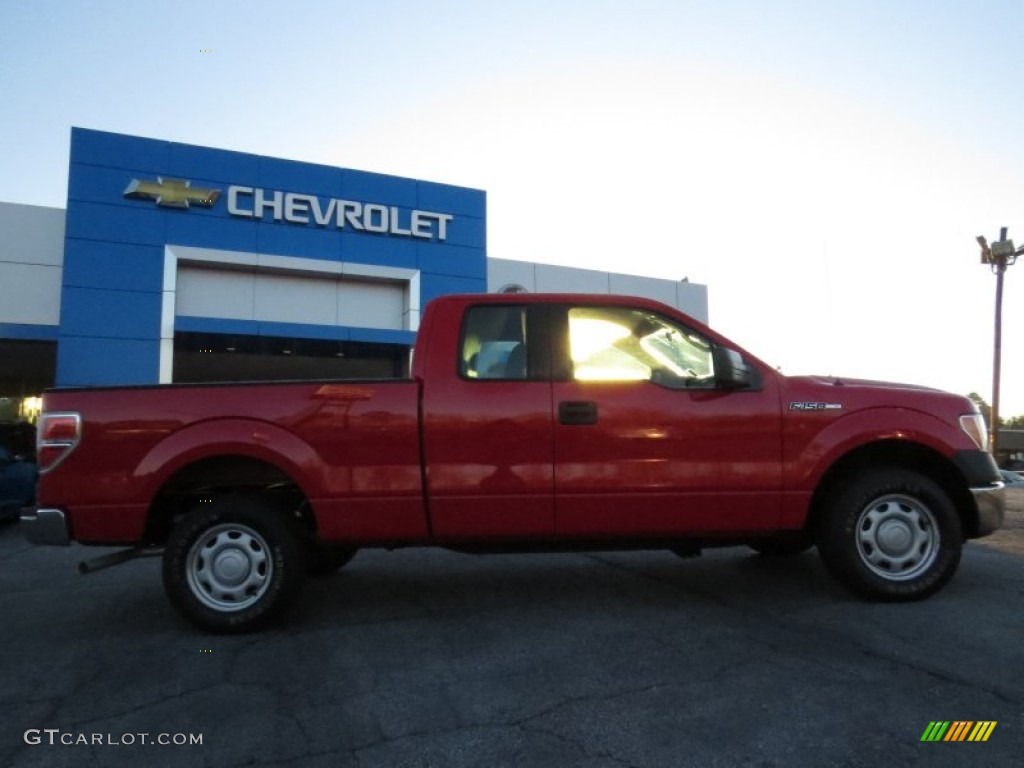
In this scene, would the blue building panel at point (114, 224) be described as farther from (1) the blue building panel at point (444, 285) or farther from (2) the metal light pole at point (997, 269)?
(2) the metal light pole at point (997, 269)

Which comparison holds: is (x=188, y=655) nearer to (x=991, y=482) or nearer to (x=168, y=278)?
(x=991, y=482)

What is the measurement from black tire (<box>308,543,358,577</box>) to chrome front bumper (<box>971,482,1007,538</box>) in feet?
13.2

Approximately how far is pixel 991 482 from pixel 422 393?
11.7ft

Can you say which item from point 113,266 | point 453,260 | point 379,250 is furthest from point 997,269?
point 113,266

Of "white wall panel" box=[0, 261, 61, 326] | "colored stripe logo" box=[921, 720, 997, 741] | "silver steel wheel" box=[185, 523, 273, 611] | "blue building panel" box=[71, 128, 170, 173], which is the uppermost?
"blue building panel" box=[71, 128, 170, 173]

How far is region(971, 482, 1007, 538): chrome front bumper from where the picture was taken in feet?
13.6

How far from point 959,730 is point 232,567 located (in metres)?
3.52

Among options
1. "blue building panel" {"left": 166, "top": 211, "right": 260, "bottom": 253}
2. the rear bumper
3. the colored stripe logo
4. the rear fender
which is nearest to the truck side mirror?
the colored stripe logo

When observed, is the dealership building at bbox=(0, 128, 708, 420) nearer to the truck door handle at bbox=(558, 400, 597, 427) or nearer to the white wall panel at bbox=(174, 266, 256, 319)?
the white wall panel at bbox=(174, 266, 256, 319)

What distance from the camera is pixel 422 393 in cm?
388

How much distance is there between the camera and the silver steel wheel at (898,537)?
13.4ft

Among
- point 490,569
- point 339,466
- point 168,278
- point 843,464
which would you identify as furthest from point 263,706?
point 168,278

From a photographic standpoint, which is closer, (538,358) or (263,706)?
(263,706)

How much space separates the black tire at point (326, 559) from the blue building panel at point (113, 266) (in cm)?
1360
